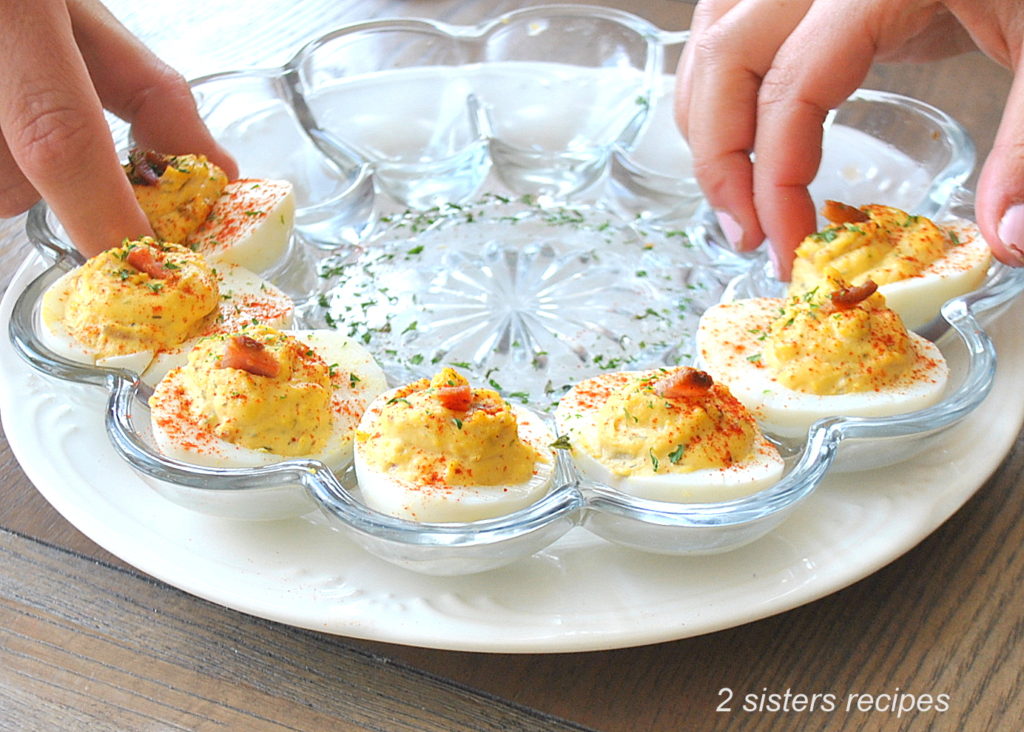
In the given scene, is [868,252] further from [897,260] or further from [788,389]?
[788,389]

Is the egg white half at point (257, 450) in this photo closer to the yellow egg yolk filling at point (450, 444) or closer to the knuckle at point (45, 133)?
the yellow egg yolk filling at point (450, 444)

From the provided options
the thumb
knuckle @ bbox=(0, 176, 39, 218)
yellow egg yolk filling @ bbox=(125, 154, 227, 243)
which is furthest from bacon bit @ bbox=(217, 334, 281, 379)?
the thumb

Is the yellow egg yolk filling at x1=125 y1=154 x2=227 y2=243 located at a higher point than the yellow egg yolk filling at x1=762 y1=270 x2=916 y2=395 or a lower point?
higher

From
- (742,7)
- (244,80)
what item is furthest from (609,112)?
(244,80)

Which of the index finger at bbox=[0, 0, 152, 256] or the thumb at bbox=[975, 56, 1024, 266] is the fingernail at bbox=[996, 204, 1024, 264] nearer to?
the thumb at bbox=[975, 56, 1024, 266]

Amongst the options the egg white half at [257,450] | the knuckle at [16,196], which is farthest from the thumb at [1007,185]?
the knuckle at [16,196]
